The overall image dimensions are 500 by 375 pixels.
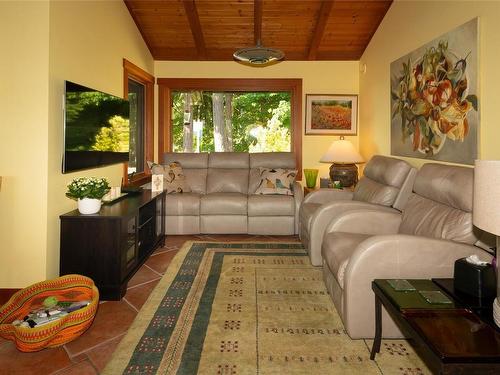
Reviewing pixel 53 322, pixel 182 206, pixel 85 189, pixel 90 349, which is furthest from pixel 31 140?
pixel 182 206

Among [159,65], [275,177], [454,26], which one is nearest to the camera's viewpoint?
[454,26]

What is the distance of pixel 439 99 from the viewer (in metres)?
3.10

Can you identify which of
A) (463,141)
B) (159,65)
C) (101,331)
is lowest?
(101,331)

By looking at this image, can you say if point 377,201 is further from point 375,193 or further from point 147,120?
point 147,120

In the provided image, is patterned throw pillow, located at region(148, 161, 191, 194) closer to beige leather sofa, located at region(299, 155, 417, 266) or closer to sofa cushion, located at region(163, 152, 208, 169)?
sofa cushion, located at region(163, 152, 208, 169)

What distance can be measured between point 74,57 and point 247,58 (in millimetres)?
1553

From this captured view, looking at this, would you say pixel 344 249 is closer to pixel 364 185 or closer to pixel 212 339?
pixel 212 339

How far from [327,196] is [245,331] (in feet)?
7.45

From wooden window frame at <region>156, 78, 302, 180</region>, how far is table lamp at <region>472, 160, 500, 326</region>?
4.16m

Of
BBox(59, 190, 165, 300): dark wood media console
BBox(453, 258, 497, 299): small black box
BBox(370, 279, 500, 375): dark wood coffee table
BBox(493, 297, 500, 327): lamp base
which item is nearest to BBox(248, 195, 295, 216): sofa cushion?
BBox(59, 190, 165, 300): dark wood media console

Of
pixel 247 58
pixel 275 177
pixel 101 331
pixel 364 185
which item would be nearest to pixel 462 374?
pixel 101 331

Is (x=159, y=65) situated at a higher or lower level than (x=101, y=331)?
higher

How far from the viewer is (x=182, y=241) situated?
14.1 feet

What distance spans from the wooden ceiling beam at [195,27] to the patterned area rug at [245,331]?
292 cm
